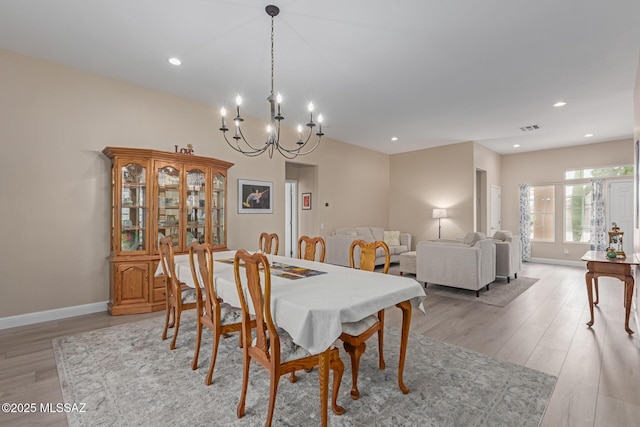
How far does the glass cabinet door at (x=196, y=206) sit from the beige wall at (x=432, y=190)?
555 centimetres

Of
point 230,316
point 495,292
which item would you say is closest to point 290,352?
point 230,316

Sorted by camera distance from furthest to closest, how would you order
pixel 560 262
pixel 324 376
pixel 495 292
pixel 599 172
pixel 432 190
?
pixel 432 190 < pixel 560 262 < pixel 599 172 < pixel 495 292 < pixel 324 376

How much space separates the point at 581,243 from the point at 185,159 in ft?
29.2

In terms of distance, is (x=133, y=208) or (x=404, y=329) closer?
(x=404, y=329)

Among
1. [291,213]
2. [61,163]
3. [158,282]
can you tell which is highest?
[61,163]

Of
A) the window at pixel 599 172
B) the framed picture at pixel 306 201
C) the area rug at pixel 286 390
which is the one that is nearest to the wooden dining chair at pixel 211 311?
the area rug at pixel 286 390

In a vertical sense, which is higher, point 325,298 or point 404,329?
point 325,298

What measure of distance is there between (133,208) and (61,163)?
0.91 metres

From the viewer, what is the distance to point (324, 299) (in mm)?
1792

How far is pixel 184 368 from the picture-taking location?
2479 mm

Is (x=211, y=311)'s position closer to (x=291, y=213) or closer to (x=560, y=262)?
(x=291, y=213)

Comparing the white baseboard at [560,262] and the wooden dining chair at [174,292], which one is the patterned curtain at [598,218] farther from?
the wooden dining chair at [174,292]

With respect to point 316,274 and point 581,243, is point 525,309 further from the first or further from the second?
point 581,243

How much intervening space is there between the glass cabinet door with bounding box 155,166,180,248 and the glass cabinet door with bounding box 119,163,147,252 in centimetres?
18
